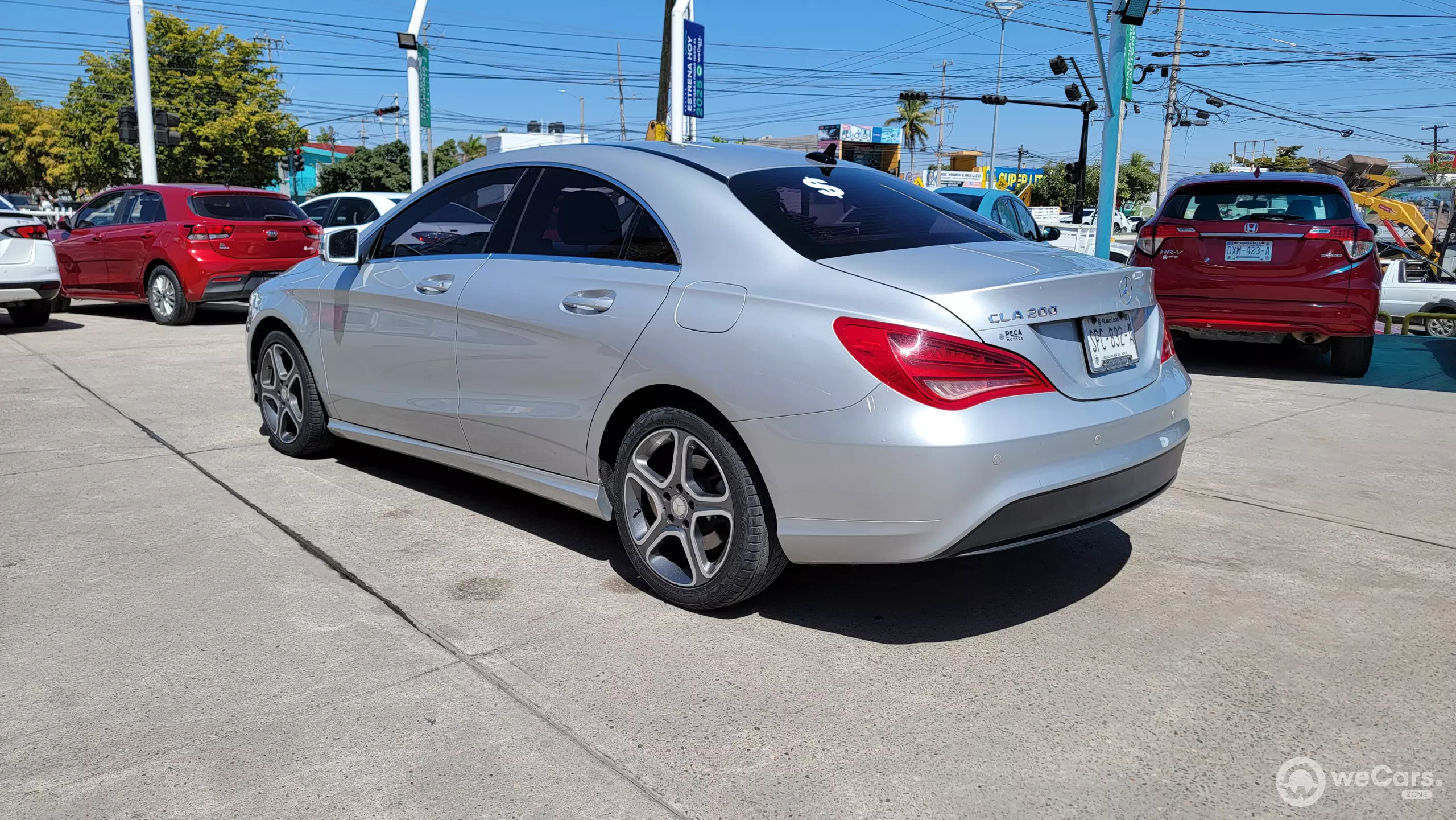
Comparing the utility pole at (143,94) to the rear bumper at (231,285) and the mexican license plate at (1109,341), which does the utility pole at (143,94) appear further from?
the mexican license plate at (1109,341)

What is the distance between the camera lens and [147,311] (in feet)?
46.5

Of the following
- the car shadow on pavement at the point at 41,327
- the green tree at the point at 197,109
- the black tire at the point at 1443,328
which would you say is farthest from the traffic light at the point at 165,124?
the green tree at the point at 197,109

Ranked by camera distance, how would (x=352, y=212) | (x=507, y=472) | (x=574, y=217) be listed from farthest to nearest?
(x=352, y=212)
(x=507, y=472)
(x=574, y=217)

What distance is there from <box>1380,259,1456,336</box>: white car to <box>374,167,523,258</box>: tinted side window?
1188 centimetres

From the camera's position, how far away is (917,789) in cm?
264

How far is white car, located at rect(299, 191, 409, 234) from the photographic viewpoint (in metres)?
15.1

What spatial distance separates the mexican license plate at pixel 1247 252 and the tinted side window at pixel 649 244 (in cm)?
621

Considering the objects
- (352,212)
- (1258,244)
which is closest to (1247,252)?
(1258,244)

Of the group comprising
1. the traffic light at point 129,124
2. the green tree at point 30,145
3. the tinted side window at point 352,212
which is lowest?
the tinted side window at point 352,212

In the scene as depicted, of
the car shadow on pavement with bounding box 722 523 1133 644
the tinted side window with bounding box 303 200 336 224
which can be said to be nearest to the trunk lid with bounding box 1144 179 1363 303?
the car shadow on pavement with bounding box 722 523 1133 644

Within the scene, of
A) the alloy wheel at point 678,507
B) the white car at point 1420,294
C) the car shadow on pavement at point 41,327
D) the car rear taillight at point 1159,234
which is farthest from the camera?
the white car at point 1420,294

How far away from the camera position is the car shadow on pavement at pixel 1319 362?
9.06 metres

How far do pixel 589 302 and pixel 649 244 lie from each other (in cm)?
29

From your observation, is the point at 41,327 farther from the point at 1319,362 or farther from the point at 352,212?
the point at 1319,362
